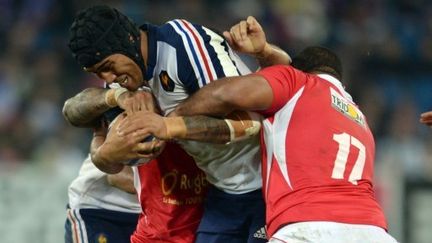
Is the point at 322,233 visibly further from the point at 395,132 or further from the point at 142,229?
the point at 395,132

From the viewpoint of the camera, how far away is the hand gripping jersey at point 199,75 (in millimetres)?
4176

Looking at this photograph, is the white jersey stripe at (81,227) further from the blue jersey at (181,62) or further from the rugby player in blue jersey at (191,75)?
the blue jersey at (181,62)

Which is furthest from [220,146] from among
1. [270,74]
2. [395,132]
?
[395,132]

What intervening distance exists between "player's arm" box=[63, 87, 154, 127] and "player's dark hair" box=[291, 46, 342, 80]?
68 cm

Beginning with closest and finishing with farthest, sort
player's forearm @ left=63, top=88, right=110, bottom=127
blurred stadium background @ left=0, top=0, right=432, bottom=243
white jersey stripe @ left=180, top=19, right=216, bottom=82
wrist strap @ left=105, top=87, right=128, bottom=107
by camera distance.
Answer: white jersey stripe @ left=180, top=19, right=216, bottom=82 < wrist strap @ left=105, top=87, right=128, bottom=107 < player's forearm @ left=63, top=88, right=110, bottom=127 < blurred stadium background @ left=0, top=0, right=432, bottom=243

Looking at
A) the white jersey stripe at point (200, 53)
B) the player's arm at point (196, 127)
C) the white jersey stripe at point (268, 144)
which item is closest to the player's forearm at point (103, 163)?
the player's arm at point (196, 127)

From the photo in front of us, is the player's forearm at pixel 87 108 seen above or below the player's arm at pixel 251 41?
below

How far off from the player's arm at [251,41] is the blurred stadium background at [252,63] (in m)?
3.67

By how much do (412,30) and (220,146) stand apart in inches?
282

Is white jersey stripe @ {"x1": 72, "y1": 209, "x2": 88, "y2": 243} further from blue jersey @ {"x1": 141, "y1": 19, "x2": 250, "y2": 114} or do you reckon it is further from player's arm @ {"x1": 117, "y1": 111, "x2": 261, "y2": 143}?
player's arm @ {"x1": 117, "y1": 111, "x2": 261, "y2": 143}

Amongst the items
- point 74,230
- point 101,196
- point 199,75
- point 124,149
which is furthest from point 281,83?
point 74,230

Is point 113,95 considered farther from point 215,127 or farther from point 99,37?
point 215,127

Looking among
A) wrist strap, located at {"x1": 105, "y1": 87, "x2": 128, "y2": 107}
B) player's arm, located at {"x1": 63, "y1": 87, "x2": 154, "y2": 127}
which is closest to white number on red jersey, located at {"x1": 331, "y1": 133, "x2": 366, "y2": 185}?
player's arm, located at {"x1": 63, "y1": 87, "x2": 154, "y2": 127}

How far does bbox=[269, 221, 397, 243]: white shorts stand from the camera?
12.6 ft
